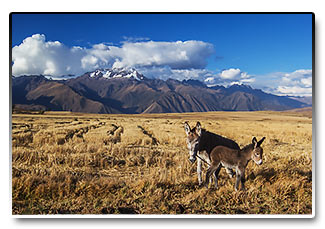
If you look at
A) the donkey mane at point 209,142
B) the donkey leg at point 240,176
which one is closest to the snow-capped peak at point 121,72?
the donkey mane at point 209,142

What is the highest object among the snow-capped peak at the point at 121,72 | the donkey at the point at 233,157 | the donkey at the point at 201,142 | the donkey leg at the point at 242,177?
the snow-capped peak at the point at 121,72

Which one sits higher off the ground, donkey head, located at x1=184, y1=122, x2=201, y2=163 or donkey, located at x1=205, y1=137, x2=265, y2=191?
donkey head, located at x1=184, y1=122, x2=201, y2=163

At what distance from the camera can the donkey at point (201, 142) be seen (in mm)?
2662

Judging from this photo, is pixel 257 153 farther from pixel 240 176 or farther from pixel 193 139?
pixel 193 139

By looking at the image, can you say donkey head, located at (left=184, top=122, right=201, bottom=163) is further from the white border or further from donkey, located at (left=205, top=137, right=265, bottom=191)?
the white border

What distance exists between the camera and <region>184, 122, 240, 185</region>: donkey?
266cm

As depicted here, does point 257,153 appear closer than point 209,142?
Yes

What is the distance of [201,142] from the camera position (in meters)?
2.87

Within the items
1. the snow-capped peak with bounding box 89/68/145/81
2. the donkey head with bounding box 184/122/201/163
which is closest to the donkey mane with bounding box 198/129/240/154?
the donkey head with bounding box 184/122/201/163

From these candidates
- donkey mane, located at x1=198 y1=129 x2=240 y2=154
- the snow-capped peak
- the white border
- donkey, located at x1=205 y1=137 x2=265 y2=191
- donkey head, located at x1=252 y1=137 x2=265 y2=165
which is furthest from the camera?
the snow-capped peak

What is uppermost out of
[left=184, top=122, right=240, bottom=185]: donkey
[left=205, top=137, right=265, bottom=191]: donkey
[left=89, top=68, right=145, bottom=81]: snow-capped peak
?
[left=89, top=68, right=145, bottom=81]: snow-capped peak
